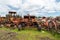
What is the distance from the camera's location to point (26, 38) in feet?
48.1

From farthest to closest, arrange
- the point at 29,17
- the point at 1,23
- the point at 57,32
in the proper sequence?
the point at 1,23 → the point at 29,17 → the point at 57,32

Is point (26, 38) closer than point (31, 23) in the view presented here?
Yes

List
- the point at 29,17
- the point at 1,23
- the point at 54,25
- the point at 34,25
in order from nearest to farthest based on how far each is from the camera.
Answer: the point at 54,25 < the point at 34,25 < the point at 29,17 < the point at 1,23

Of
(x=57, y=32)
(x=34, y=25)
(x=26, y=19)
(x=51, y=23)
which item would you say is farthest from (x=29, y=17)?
(x=57, y=32)

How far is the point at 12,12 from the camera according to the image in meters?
33.3

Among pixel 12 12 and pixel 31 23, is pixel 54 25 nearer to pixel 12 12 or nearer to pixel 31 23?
pixel 31 23

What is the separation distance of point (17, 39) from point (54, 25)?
5872 mm

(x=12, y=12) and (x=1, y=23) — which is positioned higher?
(x=12, y=12)

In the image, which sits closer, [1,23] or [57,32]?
[57,32]

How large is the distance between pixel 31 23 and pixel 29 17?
5.84 ft

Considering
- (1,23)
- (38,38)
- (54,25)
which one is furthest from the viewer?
(1,23)

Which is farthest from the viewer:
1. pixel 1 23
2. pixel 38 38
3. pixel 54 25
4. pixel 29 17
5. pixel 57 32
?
pixel 1 23

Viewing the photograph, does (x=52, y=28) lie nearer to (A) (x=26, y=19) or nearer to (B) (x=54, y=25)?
(B) (x=54, y=25)

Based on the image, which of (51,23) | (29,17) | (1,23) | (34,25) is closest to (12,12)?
(1,23)
